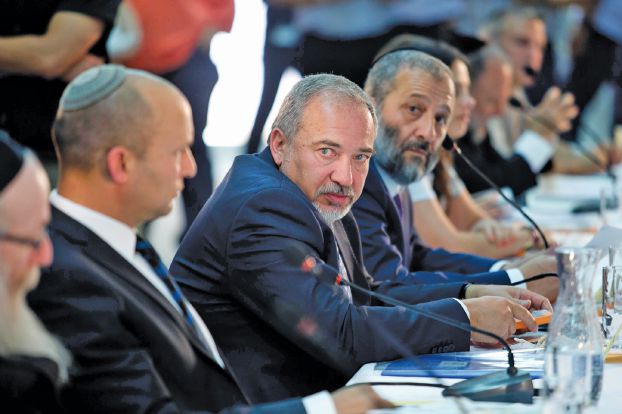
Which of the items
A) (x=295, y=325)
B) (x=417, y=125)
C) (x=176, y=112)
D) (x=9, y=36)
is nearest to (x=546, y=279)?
(x=417, y=125)

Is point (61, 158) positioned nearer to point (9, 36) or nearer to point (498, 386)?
point (498, 386)

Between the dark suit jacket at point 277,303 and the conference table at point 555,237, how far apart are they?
0.08m

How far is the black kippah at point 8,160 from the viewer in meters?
1.54

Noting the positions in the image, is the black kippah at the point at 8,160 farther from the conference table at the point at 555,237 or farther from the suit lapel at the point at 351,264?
the suit lapel at the point at 351,264

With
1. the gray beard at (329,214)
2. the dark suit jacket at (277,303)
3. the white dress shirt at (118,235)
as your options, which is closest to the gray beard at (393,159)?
the gray beard at (329,214)

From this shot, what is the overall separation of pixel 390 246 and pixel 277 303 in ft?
3.10

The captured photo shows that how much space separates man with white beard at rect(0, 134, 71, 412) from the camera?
151 centimetres

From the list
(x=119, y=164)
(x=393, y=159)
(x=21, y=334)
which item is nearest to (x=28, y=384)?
(x=21, y=334)

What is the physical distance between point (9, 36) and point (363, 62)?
2683mm

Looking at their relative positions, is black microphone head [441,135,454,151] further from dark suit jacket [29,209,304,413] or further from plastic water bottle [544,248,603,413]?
dark suit jacket [29,209,304,413]

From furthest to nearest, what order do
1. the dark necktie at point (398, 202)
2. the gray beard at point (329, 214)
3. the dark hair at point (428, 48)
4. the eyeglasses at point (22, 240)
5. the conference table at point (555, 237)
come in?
the dark hair at point (428, 48) → the dark necktie at point (398, 202) → the gray beard at point (329, 214) → the conference table at point (555, 237) → the eyeglasses at point (22, 240)

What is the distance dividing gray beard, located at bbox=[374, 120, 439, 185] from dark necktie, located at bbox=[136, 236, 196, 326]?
1389 mm

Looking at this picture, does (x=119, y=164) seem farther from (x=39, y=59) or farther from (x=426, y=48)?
(x=426, y=48)

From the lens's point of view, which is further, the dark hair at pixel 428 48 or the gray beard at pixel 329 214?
the dark hair at pixel 428 48
